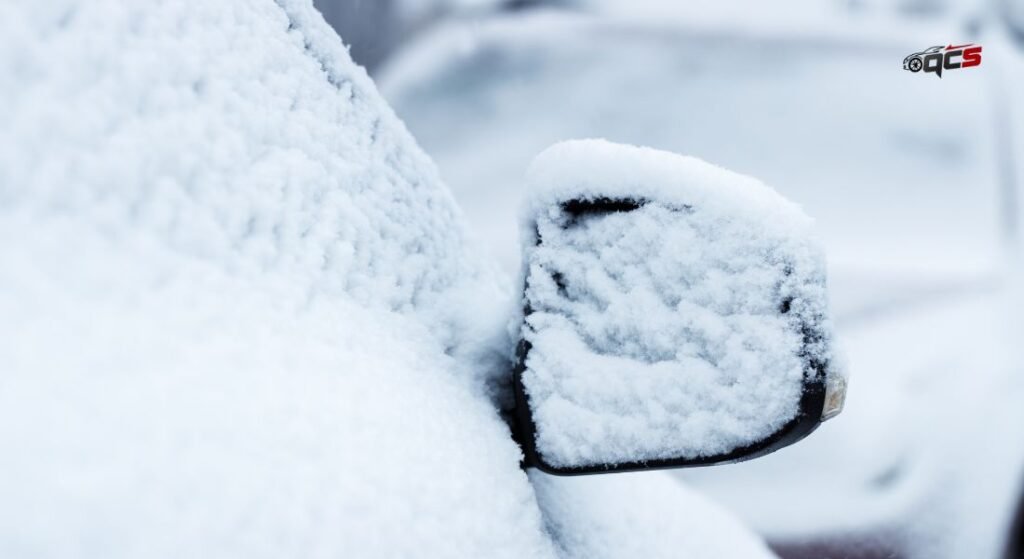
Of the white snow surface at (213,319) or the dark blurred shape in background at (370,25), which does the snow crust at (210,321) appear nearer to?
the white snow surface at (213,319)

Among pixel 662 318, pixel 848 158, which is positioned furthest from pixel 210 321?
pixel 848 158

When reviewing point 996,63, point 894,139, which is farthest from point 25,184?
point 996,63

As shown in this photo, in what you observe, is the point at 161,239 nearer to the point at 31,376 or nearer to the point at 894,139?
the point at 31,376

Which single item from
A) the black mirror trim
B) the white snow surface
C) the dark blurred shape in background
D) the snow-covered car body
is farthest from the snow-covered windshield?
the white snow surface

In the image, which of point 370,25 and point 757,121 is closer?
point 757,121

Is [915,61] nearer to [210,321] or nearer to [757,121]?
[757,121]

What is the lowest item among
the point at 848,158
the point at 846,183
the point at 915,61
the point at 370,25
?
the point at 846,183

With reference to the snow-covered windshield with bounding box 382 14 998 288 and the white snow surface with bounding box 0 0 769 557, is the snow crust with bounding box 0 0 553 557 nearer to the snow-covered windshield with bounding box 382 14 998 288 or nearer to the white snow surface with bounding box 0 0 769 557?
the white snow surface with bounding box 0 0 769 557
